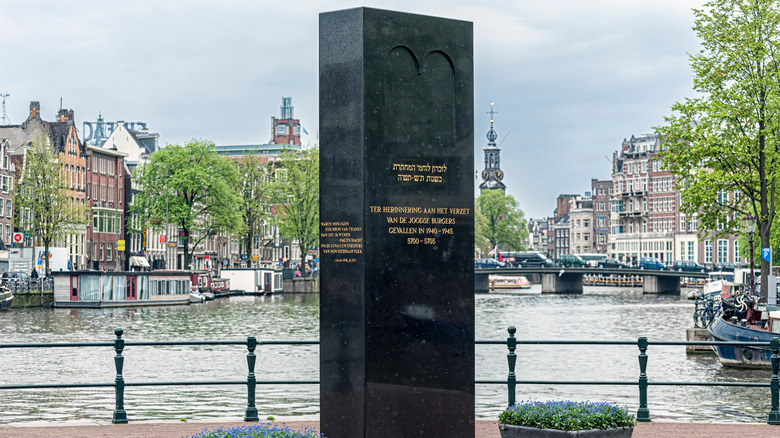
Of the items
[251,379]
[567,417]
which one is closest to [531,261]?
[251,379]

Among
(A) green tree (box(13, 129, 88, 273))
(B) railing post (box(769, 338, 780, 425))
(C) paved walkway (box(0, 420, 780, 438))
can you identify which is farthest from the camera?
(A) green tree (box(13, 129, 88, 273))

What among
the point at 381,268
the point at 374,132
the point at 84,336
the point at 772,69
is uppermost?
the point at 772,69

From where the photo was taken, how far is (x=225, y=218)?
9188 centimetres

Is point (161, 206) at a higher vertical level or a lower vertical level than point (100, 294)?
higher

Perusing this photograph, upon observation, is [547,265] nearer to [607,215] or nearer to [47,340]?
[607,215]

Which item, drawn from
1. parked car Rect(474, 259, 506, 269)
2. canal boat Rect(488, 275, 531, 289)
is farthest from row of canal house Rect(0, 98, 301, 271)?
canal boat Rect(488, 275, 531, 289)

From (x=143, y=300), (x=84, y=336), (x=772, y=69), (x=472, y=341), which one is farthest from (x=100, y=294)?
(x=472, y=341)

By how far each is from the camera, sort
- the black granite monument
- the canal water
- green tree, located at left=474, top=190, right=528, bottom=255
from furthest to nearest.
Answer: green tree, located at left=474, top=190, right=528, bottom=255 → the canal water → the black granite monument

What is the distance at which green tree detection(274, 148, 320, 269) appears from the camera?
10488cm

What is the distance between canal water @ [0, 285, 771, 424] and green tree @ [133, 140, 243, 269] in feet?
61.9

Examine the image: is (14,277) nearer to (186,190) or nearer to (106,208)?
(186,190)

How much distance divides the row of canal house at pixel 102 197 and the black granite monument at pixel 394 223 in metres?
76.5

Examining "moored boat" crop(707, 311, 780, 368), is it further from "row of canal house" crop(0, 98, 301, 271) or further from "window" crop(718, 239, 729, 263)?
"window" crop(718, 239, 729, 263)

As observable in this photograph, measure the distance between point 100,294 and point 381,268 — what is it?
213ft
